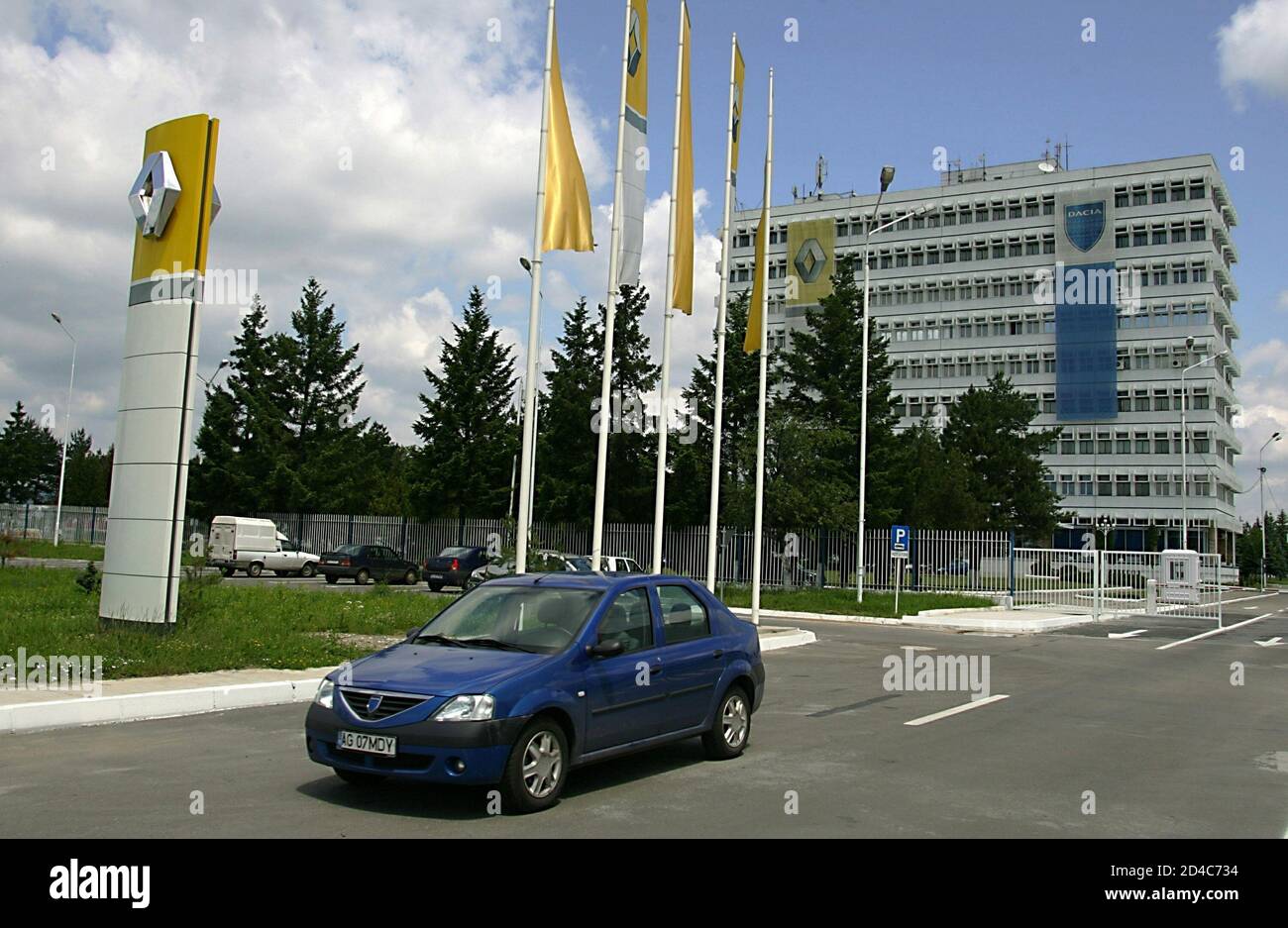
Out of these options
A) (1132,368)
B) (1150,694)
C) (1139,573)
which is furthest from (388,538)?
(1132,368)

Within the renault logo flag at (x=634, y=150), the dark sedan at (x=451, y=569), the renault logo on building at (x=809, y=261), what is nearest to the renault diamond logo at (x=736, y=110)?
the renault logo flag at (x=634, y=150)

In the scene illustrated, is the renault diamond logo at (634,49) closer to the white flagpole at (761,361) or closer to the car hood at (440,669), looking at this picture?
the white flagpole at (761,361)

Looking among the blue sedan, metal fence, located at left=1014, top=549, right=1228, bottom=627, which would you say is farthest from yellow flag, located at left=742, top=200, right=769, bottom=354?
the blue sedan

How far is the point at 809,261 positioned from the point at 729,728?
52.8 m

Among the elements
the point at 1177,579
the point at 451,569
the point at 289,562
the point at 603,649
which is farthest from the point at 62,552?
the point at 603,649

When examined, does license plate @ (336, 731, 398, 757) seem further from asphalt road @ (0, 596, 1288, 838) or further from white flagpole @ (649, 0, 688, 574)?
white flagpole @ (649, 0, 688, 574)

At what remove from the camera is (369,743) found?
7.07 meters

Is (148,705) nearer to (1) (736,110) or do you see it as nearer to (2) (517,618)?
(2) (517,618)

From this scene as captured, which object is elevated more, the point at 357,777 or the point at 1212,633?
the point at 1212,633

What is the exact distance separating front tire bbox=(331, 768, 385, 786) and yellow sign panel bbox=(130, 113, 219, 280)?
964 cm

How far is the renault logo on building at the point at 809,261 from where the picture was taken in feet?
188

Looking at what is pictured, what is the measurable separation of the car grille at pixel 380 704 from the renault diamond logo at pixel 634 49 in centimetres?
1540

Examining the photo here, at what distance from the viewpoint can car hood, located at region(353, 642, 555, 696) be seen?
23.3ft
